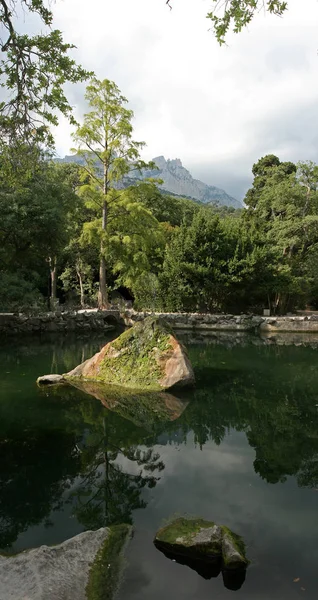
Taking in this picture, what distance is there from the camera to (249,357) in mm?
12422

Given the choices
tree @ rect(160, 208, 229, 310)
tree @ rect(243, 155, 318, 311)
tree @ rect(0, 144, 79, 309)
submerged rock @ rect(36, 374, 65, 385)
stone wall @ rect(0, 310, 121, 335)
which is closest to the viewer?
submerged rock @ rect(36, 374, 65, 385)

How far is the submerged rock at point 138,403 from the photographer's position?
22.7 feet

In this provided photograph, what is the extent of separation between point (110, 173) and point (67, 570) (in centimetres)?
2020

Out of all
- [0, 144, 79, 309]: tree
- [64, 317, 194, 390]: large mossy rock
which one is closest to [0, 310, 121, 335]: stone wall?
[0, 144, 79, 309]: tree

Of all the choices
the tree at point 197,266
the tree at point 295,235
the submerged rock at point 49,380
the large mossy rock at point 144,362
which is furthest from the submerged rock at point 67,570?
the tree at point 295,235

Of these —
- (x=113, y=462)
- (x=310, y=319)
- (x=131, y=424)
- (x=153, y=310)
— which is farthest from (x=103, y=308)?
(x=113, y=462)

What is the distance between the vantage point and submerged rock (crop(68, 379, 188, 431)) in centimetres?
693

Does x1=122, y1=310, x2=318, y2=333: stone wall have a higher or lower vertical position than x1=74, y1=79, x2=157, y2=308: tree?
lower

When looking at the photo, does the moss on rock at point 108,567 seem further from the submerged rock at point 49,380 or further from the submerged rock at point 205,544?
the submerged rock at point 49,380

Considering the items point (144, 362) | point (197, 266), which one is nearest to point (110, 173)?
point (197, 266)

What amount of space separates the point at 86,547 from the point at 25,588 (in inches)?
24.5

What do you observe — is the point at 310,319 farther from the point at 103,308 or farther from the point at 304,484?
the point at 304,484

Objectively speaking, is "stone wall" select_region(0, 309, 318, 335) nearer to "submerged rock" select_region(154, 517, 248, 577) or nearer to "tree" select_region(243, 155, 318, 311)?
"tree" select_region(243, 155, 318, 311)

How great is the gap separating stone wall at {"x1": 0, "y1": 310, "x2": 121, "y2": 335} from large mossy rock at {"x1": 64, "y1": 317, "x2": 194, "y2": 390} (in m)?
8.64
